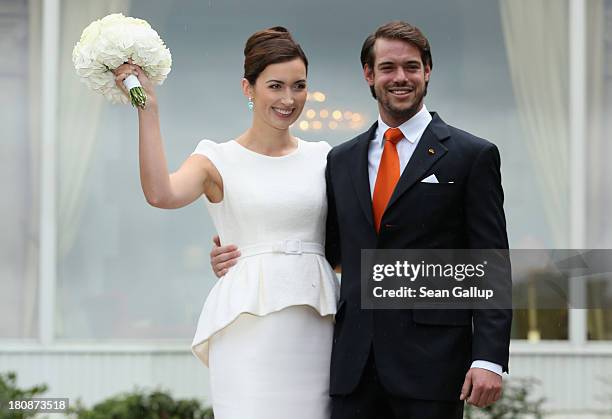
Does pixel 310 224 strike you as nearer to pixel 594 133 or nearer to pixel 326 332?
pixel 326 332

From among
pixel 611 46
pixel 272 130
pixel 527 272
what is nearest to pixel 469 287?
pixel 272 130

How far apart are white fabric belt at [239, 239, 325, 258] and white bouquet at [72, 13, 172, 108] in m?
0.58

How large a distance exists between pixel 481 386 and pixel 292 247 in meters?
0.70

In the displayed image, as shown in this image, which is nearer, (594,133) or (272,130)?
(272,130)

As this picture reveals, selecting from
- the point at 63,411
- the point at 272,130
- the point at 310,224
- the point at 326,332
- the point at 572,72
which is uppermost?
the point at 572,72

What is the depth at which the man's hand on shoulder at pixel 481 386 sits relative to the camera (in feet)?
10.3

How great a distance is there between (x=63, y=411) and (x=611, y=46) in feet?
10.0

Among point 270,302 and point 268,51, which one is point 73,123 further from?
point 270,302

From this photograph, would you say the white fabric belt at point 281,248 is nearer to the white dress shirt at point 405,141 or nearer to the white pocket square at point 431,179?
the white dress shirt at point 405,141

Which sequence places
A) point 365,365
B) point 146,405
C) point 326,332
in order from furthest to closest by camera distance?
point 146,405 < point 326,332 < point 365,365

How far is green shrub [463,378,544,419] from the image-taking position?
539cm

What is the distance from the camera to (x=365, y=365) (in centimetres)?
324

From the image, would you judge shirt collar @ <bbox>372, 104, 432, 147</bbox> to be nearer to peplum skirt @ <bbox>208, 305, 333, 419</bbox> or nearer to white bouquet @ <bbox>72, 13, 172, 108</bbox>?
peplum skirt @ <bbox>208, 305, 333, 419</bbox>

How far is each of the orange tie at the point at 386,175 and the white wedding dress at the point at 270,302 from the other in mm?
261
